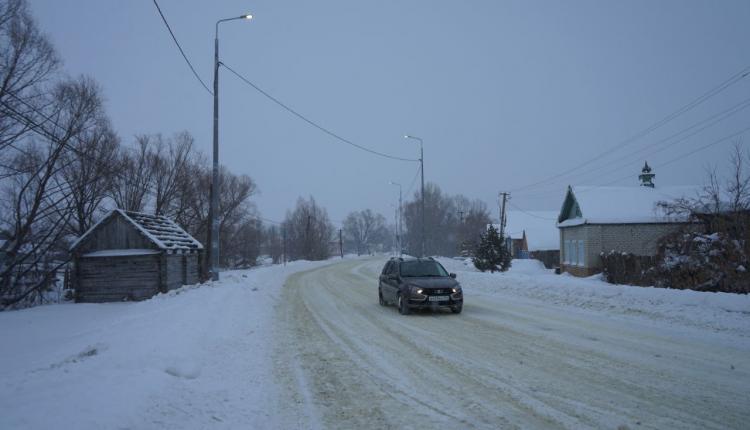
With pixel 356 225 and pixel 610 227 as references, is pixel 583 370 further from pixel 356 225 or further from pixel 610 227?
pixel 356 225

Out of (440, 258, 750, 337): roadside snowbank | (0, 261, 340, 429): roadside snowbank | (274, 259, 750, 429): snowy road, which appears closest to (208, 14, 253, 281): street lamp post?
(0, 261, 340, 429): roadside snowbank

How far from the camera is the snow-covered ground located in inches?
199

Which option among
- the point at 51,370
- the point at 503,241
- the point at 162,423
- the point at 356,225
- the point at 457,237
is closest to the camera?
the point at 162,423

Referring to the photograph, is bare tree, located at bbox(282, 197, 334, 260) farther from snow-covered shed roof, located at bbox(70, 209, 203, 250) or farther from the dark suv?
the dark suv

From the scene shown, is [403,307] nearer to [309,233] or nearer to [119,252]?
[119,252]

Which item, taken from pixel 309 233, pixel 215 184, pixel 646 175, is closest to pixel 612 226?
pixel 646 175

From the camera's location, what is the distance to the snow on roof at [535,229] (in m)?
57.0

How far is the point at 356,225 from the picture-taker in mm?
159625

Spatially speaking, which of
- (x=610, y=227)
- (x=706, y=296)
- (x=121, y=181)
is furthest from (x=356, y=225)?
(x=706, y=296)

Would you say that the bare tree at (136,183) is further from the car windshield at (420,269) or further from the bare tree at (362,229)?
the bare tree at (362,229)

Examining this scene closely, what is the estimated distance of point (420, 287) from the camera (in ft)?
45.0

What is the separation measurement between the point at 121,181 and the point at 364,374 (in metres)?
41.7

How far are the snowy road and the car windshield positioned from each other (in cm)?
273

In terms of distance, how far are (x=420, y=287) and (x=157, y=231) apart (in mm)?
18347
